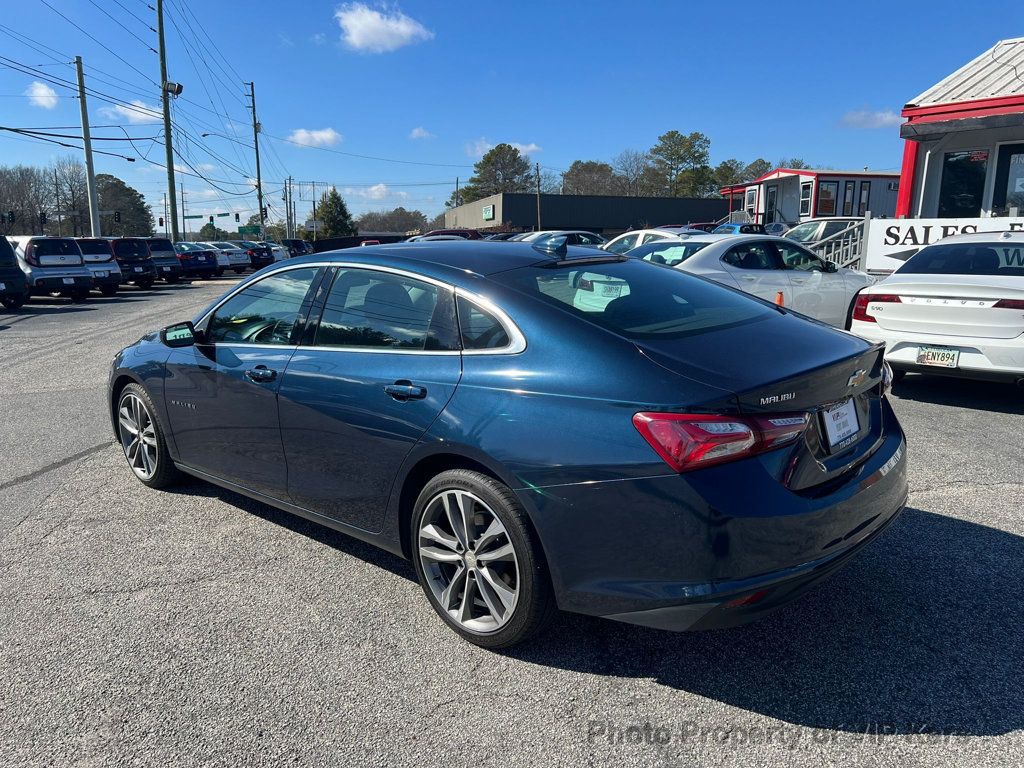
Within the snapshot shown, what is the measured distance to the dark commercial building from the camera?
214 ft

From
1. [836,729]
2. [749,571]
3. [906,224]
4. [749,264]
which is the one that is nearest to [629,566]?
[749,571]

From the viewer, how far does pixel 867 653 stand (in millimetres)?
2812

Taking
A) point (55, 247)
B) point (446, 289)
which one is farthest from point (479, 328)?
point (55, 247)

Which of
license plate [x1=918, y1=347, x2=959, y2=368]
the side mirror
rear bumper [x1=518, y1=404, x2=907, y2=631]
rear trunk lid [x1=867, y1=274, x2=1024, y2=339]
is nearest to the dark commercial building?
rear trunk lid [x1=867, y1=274, x2=1024, y2=339]

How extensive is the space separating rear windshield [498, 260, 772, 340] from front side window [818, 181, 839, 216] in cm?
3364

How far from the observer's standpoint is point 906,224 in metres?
12.2

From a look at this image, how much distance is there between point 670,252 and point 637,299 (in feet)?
22.0

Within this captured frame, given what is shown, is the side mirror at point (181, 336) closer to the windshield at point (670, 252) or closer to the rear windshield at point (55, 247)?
the windshield at point (670, 252)

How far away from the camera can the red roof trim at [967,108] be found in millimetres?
13711

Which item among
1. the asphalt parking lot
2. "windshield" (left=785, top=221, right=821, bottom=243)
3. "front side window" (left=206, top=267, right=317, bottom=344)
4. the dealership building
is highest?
the dealership building

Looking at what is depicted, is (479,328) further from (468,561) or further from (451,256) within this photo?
(468,561)

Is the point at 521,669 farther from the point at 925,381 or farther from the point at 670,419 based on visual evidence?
the point at 925,381

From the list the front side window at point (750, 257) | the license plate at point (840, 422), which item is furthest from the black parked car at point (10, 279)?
the license plate at point (840, 422)

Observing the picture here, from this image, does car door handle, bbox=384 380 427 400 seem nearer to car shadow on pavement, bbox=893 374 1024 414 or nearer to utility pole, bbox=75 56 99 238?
car shadow on pavement, bbox=893 374 1024 414
